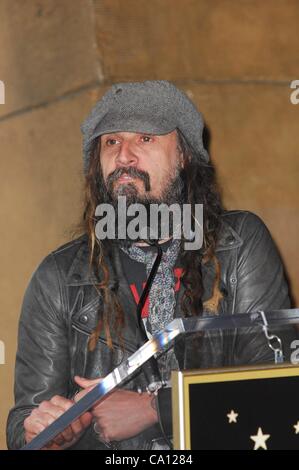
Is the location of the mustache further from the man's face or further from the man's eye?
the man's eye

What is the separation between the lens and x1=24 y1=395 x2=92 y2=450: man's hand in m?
1.45

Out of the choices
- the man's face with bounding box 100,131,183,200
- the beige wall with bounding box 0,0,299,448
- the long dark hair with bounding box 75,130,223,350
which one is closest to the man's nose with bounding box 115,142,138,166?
the man's face with bounding box 100,131,183,200

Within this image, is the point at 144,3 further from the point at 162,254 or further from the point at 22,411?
the point at 22,411

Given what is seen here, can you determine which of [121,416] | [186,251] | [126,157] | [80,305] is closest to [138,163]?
[126,157]

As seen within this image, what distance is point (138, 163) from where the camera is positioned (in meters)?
2.36

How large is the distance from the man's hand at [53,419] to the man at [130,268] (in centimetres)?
30

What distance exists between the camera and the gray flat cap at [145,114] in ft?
7.88

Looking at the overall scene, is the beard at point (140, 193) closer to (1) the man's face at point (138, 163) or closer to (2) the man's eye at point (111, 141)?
(1) the man's face at point (138, 163)

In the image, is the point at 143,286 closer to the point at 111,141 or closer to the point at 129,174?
the point at 129,174

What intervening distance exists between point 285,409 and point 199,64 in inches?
77.3

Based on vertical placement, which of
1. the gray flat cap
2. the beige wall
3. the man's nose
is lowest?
the man's nose

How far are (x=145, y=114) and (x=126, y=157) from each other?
0.47 ft

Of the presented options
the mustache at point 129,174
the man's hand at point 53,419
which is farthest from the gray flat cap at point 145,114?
the man's hand at point 53,419
